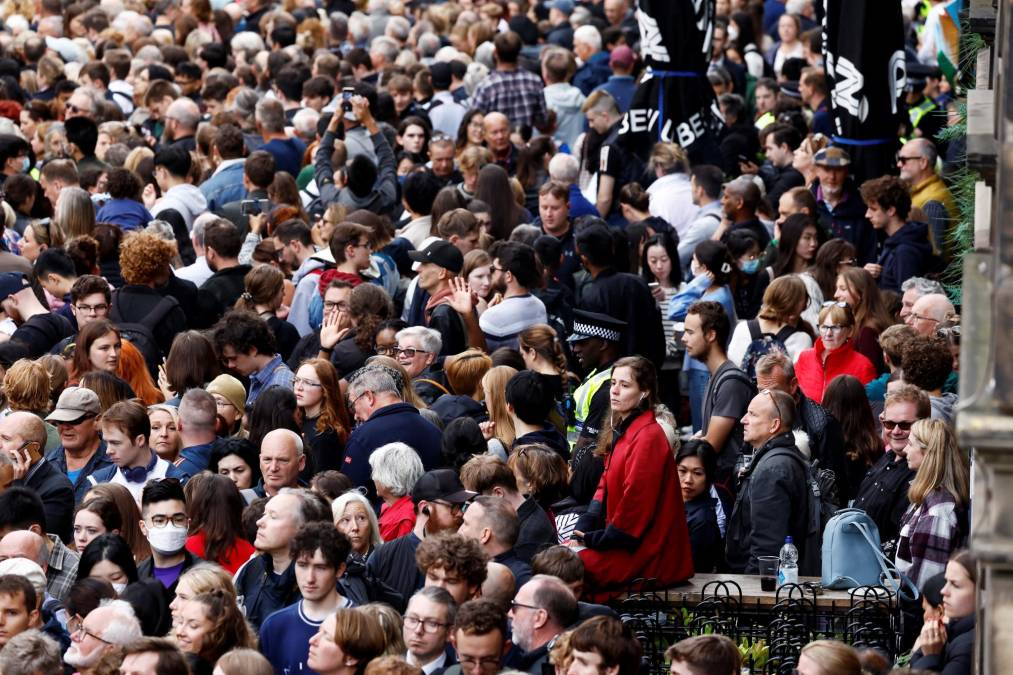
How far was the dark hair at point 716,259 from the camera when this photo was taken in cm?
1187

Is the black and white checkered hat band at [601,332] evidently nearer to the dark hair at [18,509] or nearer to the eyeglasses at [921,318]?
the eyeglasses at [921,318]

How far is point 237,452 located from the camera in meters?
9.39

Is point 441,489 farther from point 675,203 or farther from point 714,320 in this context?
point 675,203

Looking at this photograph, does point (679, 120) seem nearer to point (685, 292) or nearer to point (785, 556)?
point (685, 292)

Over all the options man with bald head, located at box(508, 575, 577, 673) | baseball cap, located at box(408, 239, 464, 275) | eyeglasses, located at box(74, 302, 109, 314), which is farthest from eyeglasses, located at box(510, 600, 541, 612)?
eyeglasses, located at box(74, 302, 109, 314)

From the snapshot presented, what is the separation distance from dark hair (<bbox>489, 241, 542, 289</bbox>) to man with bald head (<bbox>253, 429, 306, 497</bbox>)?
91.0 inches

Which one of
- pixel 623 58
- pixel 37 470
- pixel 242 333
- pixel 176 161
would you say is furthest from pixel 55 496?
pixel 623 58

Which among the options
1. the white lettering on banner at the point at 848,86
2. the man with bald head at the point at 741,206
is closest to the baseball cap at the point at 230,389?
the man with bald head at the point at 741,206

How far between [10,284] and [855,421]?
5116 millimetres

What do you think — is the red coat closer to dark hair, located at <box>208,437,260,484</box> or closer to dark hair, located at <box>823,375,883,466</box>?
dark hair, located at <box>823,375,883,466</box>

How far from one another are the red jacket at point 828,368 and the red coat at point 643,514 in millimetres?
2109

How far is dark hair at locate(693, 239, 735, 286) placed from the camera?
1187 cm

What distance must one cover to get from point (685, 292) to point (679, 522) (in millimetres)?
3516

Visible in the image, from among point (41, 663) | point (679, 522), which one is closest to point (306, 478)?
point (679, 522)
